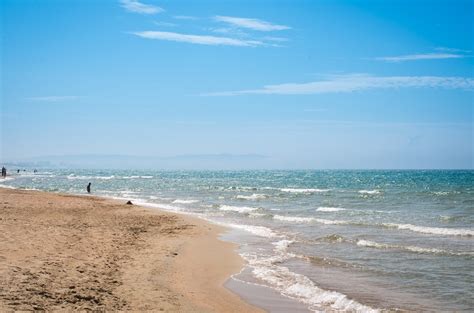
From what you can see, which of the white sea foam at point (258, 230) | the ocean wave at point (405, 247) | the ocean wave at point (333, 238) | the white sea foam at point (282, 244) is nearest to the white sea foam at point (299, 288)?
the white sea foam at point (282, 244)

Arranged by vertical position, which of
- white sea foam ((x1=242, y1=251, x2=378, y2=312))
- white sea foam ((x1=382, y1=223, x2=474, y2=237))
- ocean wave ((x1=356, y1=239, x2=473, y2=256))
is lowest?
white sea foam ((x1=242, y1=251, x2=378, y2=312))

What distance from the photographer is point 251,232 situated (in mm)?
21703

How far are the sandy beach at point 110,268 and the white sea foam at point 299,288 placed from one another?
92 cm

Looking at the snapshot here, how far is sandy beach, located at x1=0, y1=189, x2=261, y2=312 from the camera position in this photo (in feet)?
27.1

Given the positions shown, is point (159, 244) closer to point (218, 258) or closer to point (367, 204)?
point (218, 258)

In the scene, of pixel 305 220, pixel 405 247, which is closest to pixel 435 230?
pixel 405 247

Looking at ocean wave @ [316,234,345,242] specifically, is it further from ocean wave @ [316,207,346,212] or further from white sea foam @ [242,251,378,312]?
ocean wave @ [316,207,346,212]

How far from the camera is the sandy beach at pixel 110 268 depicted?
8.27 metres

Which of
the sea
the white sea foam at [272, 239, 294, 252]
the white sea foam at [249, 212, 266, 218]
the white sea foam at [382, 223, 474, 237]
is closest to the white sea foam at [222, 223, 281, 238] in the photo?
the sea

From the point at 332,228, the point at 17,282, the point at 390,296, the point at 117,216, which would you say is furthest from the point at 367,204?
the point at 17,282

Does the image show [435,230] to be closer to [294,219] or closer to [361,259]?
[294,219]

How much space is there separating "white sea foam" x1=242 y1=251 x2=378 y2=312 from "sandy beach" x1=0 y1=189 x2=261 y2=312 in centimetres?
92

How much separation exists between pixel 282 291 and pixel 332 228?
39.9 feet

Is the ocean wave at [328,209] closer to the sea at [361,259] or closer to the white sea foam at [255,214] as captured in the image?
the sea at [361,259]
